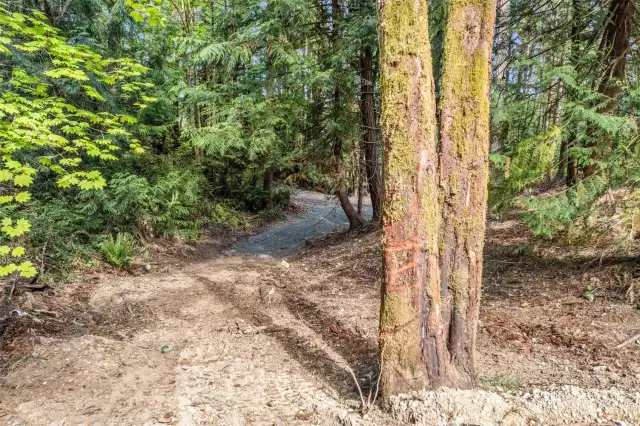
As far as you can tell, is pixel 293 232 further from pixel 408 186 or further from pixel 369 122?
pixel 408 186

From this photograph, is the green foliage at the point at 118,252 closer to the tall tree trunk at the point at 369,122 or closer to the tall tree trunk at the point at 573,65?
the tall tree trunk at the point at 369,122

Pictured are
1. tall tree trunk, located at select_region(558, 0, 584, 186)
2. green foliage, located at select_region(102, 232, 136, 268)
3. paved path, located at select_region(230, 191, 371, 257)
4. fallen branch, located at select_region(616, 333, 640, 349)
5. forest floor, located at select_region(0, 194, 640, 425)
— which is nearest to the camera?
forest floor, located at select_region(0, 194, 640, 425)

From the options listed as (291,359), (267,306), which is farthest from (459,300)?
(267,306)

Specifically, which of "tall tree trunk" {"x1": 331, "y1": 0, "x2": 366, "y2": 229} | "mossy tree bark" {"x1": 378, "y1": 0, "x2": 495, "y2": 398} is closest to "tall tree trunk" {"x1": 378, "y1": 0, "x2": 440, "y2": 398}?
"mossy tree bark" {"x1": 378, "y1": 0, "x2": 495, "y2": 398}

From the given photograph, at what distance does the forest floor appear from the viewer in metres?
2.71

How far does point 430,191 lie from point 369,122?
691cm

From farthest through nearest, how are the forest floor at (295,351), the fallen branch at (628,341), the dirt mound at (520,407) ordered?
the fallen branch at (628,341)
the forest floor at (295,351)
the dirt mound at (520,407)

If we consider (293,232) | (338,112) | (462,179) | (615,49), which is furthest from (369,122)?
(462,179)

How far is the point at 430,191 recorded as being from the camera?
263 centimetres

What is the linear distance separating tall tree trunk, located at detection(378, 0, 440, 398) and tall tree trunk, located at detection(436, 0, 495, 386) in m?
0.11

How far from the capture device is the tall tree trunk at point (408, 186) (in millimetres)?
2578

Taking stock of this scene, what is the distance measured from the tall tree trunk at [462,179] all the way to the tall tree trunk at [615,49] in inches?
114

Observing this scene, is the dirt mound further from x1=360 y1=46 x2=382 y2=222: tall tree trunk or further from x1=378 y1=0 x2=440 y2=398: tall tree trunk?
x1=360 y1=46 x2=382 y2=222: tall tree trunk

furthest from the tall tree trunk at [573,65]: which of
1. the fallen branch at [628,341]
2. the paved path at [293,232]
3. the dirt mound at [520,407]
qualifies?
the paved path at [293,232]
